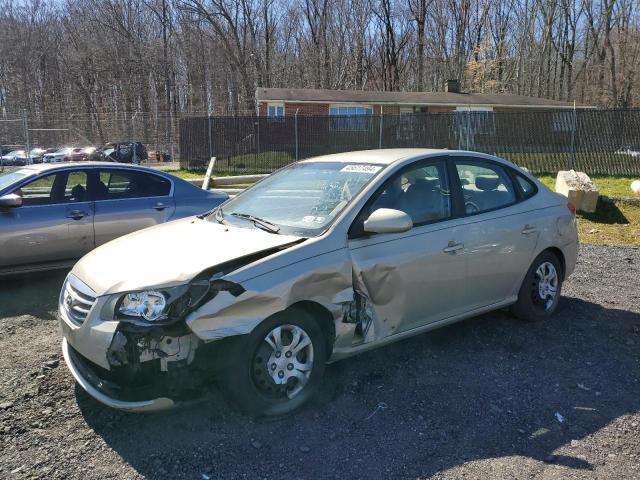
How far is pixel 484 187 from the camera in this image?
4801mm

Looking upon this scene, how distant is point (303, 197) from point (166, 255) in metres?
1.19

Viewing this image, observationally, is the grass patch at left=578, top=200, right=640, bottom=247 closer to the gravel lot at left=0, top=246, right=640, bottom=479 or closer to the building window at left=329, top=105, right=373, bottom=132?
the gravel lot at left=0, top=246, right=640, bottom=479

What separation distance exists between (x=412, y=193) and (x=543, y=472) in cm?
210

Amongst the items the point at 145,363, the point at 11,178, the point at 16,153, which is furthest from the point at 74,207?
the point at 16,153

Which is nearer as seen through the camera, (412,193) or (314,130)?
(412,193)

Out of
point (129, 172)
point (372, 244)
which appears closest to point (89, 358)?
point (372, 244)

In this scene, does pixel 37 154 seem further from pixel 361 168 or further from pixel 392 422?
pixel 392 422

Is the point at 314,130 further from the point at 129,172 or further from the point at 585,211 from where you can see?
the point at 129,172

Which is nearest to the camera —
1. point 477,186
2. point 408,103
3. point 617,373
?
point 617,373

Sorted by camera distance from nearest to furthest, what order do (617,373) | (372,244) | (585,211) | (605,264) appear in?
(372,244) < (617,373) < (605,264) < (585,211)

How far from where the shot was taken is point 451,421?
347 cm

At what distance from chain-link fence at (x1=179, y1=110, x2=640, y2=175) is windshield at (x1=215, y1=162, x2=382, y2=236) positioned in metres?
15.2

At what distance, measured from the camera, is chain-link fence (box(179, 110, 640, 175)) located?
56.2 ft

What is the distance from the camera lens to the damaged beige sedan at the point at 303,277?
10.0ft
